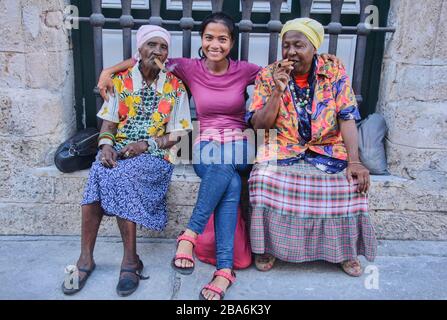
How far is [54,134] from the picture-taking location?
305 centimetres

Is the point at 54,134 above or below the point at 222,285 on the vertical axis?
above

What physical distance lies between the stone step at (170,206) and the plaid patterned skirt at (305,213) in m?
0.46

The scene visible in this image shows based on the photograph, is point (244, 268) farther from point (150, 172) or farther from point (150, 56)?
point (150, 56)

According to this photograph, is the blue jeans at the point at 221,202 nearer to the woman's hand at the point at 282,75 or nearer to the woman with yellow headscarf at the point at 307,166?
the woman with yellow headscarf at the point at 307,166

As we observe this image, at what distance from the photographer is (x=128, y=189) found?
101 inches

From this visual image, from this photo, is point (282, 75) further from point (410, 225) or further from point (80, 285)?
point (80, 285)

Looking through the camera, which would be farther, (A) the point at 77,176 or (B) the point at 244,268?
(A) the point at 77,176

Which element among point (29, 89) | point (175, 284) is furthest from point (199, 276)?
point (29, 89)

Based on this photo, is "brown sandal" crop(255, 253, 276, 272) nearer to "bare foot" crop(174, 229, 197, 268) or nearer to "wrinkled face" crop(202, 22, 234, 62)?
"bare foot" crop(174, 229, 197, 268)

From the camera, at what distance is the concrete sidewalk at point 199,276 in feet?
8.18

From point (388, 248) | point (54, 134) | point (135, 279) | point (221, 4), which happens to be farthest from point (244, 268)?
point (221, 4)

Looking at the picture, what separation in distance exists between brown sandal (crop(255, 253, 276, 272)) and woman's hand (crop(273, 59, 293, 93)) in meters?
0.97

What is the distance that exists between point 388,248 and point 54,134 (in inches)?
89.9

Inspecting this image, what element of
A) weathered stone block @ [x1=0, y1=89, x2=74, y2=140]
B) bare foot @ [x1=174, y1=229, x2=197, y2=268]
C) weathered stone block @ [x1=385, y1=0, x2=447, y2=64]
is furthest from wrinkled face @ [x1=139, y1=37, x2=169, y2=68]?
weathered stone block @ [x1=385, y1=0, x2=447, y2=64]
